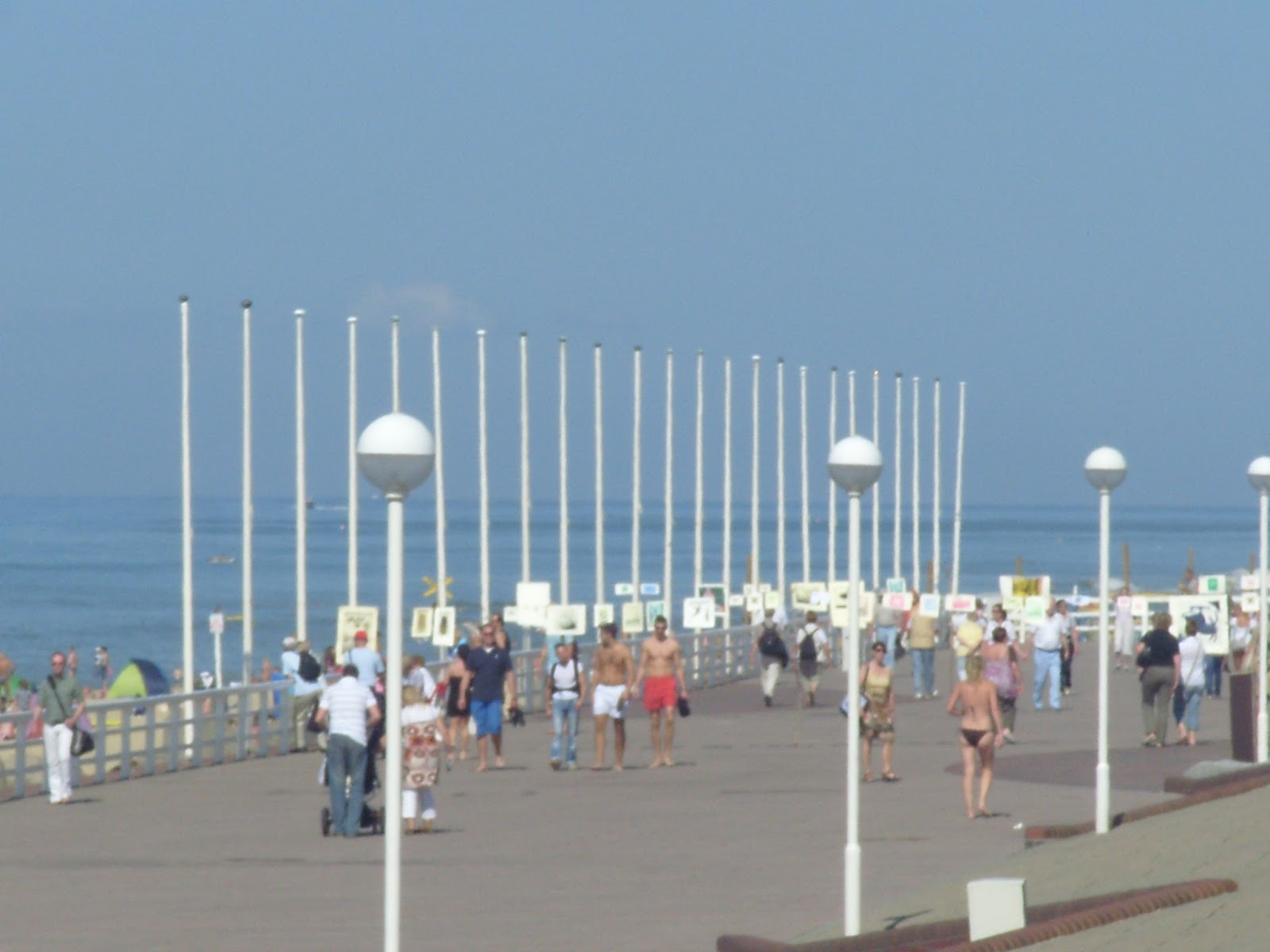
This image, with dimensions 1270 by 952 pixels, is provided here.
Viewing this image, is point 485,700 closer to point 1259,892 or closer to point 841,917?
point 841,917

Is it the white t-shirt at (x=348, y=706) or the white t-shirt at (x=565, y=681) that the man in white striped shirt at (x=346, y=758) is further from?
the white t-shirt at (x=565, y=681)

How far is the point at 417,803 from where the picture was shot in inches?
801

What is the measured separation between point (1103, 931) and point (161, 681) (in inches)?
1890

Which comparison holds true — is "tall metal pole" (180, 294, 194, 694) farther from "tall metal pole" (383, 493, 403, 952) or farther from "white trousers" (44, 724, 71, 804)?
"tall metal pole" (383, 493, 403, 952)

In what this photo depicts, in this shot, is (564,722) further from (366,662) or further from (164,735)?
(164,735)

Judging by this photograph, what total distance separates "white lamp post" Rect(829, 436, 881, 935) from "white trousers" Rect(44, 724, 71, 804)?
10.8 meters

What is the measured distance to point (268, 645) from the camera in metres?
109

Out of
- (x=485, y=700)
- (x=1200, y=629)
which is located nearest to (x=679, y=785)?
(x=485, y=700)

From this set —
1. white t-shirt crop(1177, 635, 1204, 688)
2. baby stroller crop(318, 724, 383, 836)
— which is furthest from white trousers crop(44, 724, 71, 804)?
white t-shirt crop(1177, 635, 1204, 688)

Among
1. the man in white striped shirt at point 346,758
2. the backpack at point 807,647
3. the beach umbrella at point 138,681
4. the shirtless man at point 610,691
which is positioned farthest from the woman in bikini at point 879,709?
the beach umbrella at point 138,681

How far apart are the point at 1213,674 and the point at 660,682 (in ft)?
54.9

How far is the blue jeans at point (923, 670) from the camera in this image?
132ft

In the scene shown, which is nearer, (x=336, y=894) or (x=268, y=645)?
(x=336, y=894)

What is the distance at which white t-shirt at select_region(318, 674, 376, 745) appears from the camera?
65.9 ft
